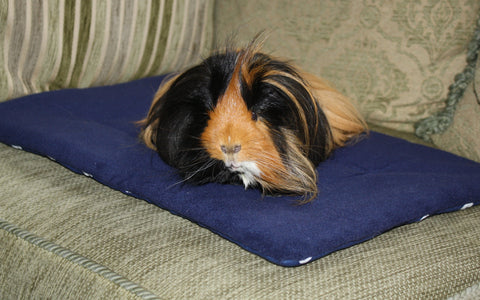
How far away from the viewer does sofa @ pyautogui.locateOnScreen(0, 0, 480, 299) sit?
2.93 feet

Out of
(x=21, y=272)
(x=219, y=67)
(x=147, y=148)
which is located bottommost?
(x=21, y=272)

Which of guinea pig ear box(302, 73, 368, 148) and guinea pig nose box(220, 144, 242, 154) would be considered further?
guinea pig ear box(302, 73, 368, 148)

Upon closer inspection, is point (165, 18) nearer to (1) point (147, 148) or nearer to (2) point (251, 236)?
(1) point (147, 148)

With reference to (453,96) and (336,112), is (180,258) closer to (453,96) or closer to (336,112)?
(336,112)

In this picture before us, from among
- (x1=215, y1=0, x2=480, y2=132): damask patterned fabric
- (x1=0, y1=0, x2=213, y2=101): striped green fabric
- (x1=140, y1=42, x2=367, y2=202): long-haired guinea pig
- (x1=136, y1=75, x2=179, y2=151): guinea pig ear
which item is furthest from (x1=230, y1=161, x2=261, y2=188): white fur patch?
(x1=0, y1=0, x2=213, y2=101): striped green fabric

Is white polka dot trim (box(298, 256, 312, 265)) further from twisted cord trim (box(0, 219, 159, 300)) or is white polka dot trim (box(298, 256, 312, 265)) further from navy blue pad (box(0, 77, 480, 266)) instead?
twisted cord trim (box(0, 219, 159, 300))

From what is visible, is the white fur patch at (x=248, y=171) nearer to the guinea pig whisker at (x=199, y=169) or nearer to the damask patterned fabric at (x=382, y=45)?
the guinea pig whisker at (x=199, y=169)

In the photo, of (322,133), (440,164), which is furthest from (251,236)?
(440,164)

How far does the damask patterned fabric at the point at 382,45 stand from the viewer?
1.46m

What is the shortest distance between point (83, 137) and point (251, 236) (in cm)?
53

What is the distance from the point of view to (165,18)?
5.93ft

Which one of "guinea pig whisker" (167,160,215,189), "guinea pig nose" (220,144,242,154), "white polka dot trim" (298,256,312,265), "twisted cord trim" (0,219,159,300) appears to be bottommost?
"twisted cord trim" (0,219,159,300)

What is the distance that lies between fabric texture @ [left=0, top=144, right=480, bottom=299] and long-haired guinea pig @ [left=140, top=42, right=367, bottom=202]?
13 centimetres

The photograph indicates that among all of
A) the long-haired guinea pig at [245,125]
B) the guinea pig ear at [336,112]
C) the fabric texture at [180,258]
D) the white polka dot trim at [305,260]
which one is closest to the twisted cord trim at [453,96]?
the guinea pig ear at [336,112]
